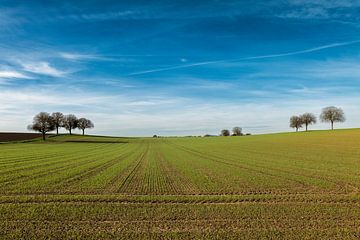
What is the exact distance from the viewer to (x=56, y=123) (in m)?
117

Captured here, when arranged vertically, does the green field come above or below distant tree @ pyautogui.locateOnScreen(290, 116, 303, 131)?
A: below

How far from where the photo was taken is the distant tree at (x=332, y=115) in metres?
120

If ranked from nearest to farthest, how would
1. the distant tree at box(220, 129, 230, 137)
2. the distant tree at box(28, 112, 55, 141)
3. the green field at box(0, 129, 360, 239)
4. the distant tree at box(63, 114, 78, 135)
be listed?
the green field at box(0, 129, 360, 239) < the distant tree at box(28, 112, 55, 141) < the distant tree at box(63, 114, 78, 135) < the distant tree at box(220, 129, 230, 137)

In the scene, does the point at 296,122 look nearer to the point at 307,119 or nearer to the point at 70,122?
the point at 307,119

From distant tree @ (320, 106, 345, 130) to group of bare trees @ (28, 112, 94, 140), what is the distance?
332 ft

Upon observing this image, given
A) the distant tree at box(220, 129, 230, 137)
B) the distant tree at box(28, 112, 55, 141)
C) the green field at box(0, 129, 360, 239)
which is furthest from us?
the distant tree at box(220, 129, 230, 137)

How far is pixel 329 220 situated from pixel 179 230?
5188 mm

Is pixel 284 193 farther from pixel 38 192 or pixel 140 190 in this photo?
pixel 38 192

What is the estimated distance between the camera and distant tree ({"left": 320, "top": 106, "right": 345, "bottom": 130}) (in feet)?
392

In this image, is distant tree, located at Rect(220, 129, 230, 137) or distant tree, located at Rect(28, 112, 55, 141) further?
distant tree, located at Rect(220, 129, 230, 137)

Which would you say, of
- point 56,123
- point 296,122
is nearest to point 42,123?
point 56,123

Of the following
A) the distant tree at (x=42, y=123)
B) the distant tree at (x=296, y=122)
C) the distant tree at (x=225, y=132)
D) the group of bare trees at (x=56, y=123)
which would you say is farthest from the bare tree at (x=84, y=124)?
the distant tree at (x=296, y=122)

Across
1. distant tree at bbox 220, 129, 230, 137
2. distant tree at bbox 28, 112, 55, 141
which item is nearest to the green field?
distant tree at bbox 28, 112, 55, 141

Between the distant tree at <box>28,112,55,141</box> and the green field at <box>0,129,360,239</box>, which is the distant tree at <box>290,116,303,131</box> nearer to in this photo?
the distant tree at <box>28,112,55,141</box>
